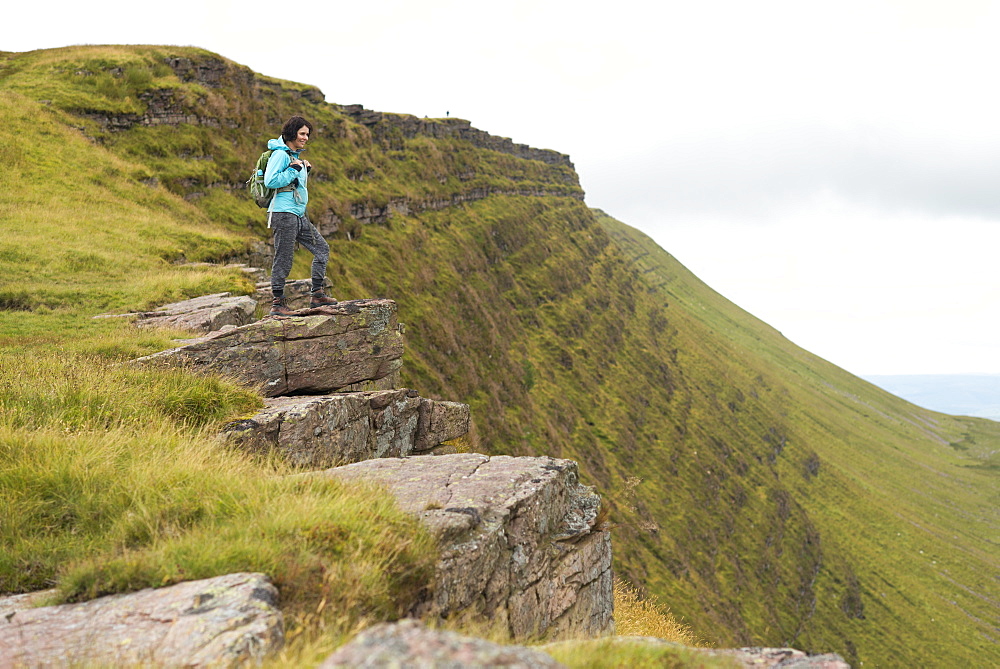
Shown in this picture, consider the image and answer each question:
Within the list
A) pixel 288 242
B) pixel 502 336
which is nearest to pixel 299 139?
pixel 288 242

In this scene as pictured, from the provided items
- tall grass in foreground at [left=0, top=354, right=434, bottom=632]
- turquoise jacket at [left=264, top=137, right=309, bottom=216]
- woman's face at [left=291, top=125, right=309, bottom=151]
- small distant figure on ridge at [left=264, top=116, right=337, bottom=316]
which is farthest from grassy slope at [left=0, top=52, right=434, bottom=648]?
woman's face at [left=291, top=125, right=309, bottom=151]

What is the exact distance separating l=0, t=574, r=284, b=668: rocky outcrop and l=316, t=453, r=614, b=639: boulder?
200 centimetres

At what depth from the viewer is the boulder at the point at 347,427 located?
10156 mm

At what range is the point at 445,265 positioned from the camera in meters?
93.9

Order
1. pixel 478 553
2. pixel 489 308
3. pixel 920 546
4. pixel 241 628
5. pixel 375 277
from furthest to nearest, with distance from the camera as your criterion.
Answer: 1. pixel 920 546
2. pixel 489 308
3. pixel 375 277
4. pixel 478 553
5. pixel 241 628

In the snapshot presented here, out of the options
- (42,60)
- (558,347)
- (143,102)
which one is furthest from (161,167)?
(558,347)

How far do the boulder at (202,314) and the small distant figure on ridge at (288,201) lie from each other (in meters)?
1.88

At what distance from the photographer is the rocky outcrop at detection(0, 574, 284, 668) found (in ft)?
13.3

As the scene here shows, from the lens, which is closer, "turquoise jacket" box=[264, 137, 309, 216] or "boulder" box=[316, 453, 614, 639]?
"boulder" box=[316, 453, 614, 639]

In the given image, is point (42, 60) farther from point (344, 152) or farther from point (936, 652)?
point (936, 652)

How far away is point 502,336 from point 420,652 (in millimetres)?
97320

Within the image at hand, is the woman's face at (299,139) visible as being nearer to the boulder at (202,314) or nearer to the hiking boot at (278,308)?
the hiking boot at (278,308)

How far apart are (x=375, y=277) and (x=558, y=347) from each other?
5465 centimetres

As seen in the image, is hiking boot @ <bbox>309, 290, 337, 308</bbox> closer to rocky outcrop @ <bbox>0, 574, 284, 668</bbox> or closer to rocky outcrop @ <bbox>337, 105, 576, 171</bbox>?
rocky outcrop @ <bbox>0, 574, 284, 668</bbox>
